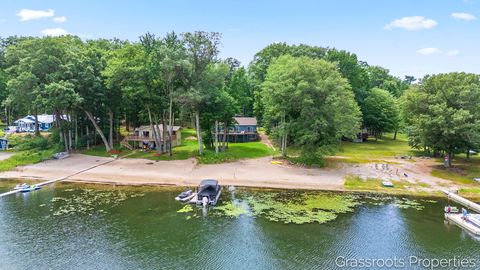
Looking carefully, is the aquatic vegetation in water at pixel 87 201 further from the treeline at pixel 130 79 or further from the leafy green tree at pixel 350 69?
the leafy green tree at pixel 350 69

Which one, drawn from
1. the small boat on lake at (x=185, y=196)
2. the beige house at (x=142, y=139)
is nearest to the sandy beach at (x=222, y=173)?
the small boat on lake at (x=185, y=196)

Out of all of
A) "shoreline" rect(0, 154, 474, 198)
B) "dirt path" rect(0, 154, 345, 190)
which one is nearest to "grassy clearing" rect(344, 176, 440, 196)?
"shoreline" rect(0, 154, 474, 198)

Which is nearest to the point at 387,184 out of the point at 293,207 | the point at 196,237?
the point at 293,207

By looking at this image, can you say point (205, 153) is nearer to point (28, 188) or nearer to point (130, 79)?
point (130, 79)

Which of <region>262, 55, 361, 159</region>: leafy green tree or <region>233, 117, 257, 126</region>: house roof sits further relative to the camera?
<region>233, 117, 257, 126</region>: house roof

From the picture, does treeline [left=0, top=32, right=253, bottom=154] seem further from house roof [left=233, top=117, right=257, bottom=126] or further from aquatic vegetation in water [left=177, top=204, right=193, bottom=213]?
aquatic vegetation in water [left=177, top=204, right=193, bottom=213]
